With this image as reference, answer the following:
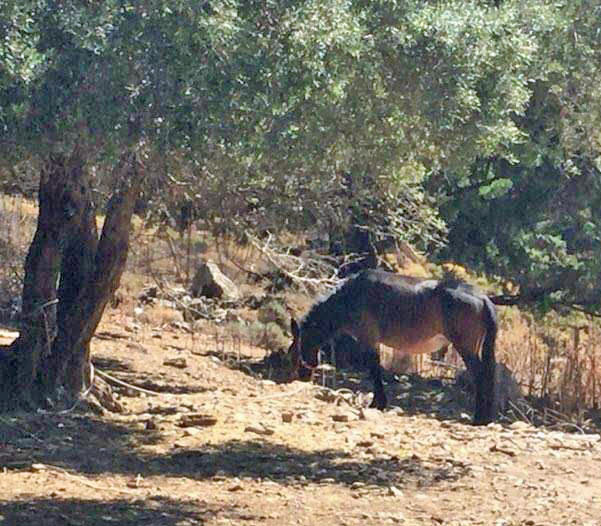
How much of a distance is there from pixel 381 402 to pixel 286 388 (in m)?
1.11

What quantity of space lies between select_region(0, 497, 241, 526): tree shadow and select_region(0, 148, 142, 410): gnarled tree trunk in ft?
10.3

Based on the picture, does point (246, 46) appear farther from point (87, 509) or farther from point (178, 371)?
point (178, 371)

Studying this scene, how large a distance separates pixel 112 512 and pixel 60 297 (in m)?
3.78

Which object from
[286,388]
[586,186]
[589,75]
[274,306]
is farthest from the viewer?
[274,306]

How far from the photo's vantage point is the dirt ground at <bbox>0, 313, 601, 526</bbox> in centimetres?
927

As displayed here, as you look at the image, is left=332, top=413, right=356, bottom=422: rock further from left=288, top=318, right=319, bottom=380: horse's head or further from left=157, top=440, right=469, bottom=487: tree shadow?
left=288, top=318, right=319, bottom=380: horse's head

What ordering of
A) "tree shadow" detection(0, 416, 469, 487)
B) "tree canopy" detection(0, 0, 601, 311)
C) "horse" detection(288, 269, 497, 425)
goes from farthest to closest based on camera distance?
"horse" detection(288, 269, 497, 425) < "tree shadow" detection(0, 416, 469, 487) < "tree canopy" detection(0, 0, 601, 311)

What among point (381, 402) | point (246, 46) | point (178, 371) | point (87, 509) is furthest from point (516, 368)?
point (246, 46)

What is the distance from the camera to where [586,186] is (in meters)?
18.2

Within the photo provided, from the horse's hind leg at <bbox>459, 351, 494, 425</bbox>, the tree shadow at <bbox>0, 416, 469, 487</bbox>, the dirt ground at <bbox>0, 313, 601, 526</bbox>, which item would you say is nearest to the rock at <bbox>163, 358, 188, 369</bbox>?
the dirt ground at <bbox>0, 313, 601, 526</bbox>

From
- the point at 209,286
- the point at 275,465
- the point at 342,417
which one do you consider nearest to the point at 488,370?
the point at 342,417

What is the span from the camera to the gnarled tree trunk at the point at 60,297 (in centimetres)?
1195

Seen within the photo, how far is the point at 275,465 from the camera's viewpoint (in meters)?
11.1

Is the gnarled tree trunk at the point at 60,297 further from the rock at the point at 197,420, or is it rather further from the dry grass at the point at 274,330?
the dry grass at the point at 274,330
